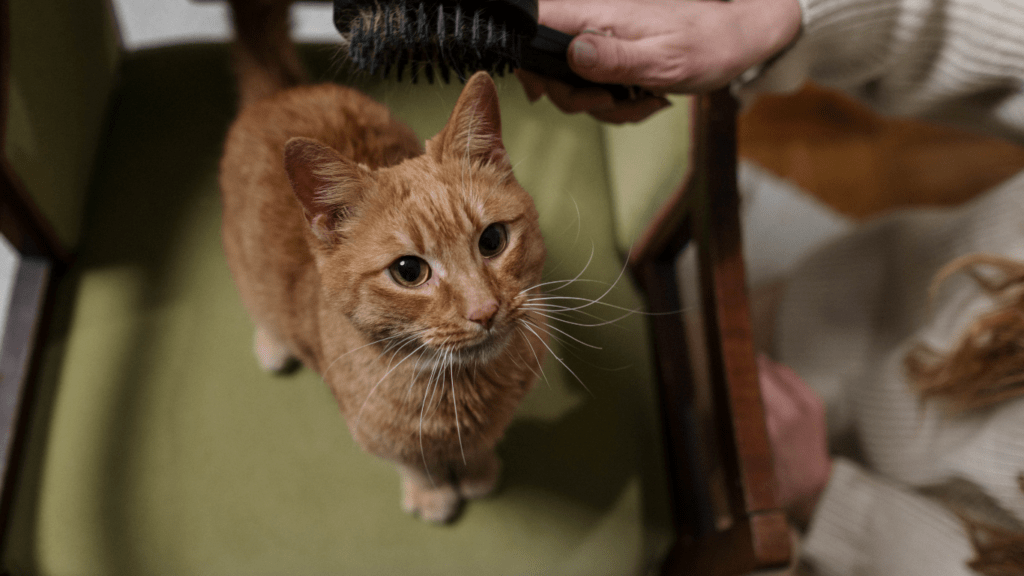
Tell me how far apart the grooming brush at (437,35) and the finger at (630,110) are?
214 millimetres

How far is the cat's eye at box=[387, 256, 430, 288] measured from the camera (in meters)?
0.53

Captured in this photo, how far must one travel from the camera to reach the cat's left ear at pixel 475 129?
46cm

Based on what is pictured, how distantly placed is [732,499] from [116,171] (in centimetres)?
112

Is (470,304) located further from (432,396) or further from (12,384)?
(12,384)

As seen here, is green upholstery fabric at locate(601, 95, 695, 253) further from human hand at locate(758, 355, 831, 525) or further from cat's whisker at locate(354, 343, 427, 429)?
human hand at locate(758, 355, 831, 525)

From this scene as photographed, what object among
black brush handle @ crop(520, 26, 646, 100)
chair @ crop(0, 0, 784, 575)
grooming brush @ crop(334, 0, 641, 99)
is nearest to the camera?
grooming brush @ crop(334, 0, 641, 99)

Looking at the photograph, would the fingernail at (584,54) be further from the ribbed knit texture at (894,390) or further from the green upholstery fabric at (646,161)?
the ribbed knit texture at (894,390)

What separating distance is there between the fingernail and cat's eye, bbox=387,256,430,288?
0.89ft

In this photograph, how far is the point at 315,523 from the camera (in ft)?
2.79

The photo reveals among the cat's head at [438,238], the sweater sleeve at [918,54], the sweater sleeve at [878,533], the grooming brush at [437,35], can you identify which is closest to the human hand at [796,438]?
the sweater sleeve at [878,533]

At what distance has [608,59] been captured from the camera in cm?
63

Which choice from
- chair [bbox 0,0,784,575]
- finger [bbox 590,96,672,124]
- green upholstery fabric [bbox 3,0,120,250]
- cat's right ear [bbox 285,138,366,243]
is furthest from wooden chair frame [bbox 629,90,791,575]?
green upholstery fabric [bbox 3,0,120,250]

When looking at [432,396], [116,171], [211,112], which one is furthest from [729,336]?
[116,171]

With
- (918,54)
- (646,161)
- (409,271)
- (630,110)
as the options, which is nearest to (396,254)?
(409,271)
